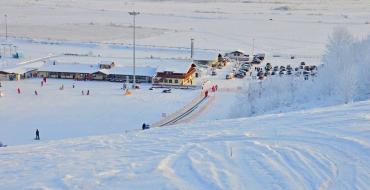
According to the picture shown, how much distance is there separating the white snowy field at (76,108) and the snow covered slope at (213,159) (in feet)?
12.4

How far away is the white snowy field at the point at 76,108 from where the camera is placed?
8523 mm

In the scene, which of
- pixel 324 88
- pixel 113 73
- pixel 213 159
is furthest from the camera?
pixel 113 73

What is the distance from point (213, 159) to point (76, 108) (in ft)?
22.1

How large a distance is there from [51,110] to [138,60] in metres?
6.39

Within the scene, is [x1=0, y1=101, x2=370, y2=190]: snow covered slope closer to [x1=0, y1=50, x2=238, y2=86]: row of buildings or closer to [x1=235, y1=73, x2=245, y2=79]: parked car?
[x1=0, y1=50, x2=238, y2=86]: row of buildings

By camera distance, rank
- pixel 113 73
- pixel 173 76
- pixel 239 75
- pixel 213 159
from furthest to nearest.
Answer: pixel 239 75
pixel 113 73
pixel 173 76
pixel 213 159

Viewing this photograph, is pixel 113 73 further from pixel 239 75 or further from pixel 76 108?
pixel 76 108

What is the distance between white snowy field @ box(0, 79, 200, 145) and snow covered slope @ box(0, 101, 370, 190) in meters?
3.77

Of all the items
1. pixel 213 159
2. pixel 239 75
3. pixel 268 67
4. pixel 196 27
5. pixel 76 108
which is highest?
pixel 196 27

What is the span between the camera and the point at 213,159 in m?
3.75

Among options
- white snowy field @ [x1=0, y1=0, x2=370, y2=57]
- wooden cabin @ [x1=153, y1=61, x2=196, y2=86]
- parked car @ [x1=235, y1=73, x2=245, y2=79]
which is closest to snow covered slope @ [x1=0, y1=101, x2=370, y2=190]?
wooden cabin @ [x1=153, y1=61, x2=196, y2=86]

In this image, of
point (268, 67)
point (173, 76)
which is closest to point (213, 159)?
point (173, 76)

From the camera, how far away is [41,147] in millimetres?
4594

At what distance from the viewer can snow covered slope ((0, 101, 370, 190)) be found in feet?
10.8
